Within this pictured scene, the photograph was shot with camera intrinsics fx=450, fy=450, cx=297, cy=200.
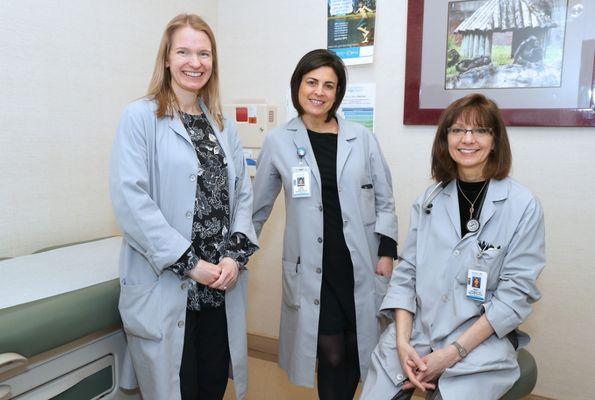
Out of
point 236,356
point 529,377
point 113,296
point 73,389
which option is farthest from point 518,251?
point 73,389

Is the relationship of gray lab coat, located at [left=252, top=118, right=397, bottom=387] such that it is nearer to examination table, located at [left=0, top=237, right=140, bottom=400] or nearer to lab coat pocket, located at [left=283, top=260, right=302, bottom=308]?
lab coat pocket, located at [left=283, top=260, right=302, bottom=308]

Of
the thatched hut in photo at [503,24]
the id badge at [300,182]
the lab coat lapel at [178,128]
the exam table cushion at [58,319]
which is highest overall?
the thatched hut in photo at [503,24]

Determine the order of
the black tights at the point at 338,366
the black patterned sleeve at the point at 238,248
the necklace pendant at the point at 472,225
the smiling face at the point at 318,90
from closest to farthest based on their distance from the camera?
the necklace pendant at the point at 472,225
the black patterned sleeve at the point at 238,248
the smiling face at the point at 318,90
the black tights at the point at 338,366

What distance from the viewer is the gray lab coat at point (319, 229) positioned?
162 centimetres

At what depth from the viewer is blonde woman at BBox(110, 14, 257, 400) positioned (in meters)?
1.27

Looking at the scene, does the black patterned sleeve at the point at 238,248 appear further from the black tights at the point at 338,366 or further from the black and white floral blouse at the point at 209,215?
the black tights at the point at 338,366

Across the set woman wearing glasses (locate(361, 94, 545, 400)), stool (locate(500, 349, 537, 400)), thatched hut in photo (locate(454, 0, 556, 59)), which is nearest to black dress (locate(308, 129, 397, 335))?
woman wearing glasses (locate(361, 94, 545, 400))

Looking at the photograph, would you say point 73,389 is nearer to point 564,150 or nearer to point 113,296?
point 113,296

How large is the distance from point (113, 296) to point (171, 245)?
273mm

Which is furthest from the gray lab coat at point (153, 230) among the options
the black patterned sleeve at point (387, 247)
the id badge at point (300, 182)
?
the black patterned sleeve at point (387, 247)

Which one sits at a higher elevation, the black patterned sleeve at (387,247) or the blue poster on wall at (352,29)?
the blue poster on wall at (352,29)

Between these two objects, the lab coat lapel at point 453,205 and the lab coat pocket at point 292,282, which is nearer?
the lab coat lapel at point 453,205

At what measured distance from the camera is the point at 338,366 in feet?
5.57

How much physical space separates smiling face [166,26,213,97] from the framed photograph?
1.15m
